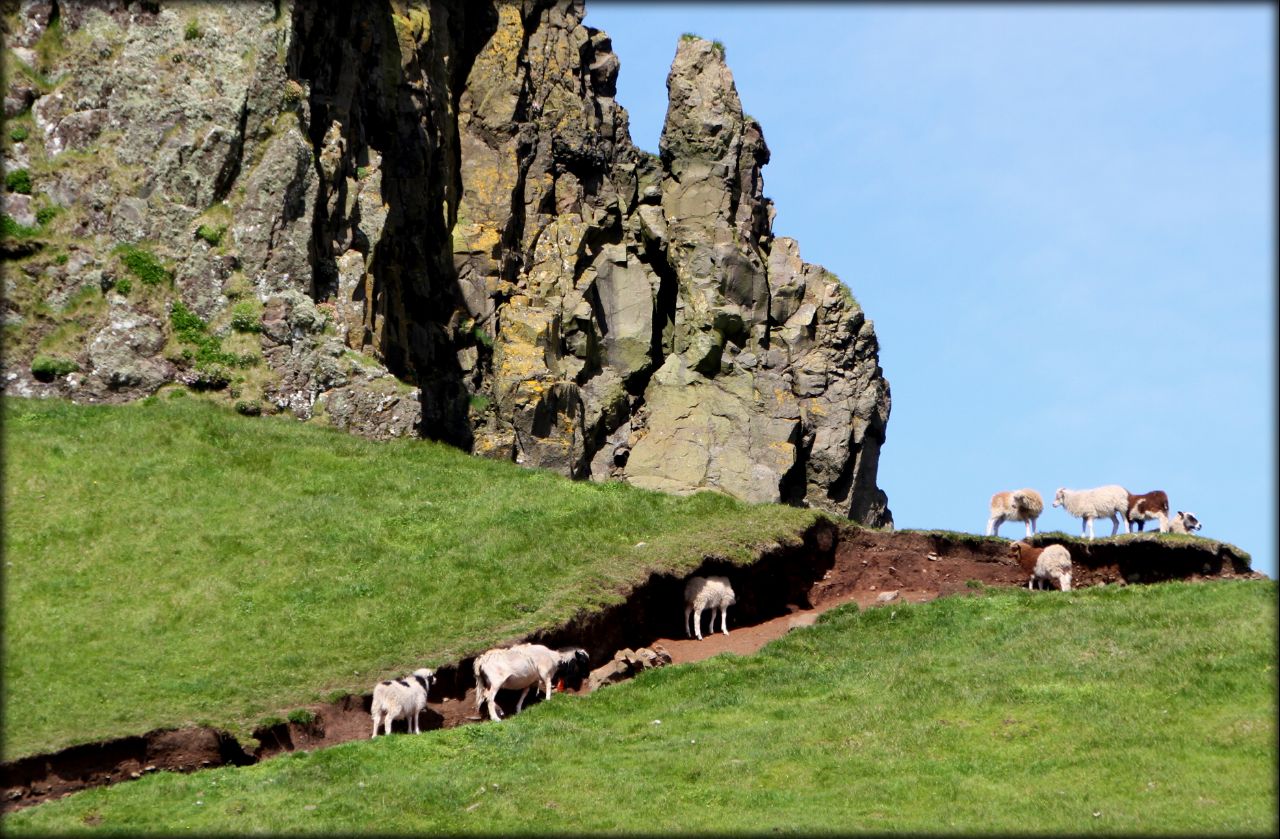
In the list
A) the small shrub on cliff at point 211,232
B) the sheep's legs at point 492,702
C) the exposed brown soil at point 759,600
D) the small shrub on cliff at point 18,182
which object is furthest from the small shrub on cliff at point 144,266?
the sheep's legs at point 492,702

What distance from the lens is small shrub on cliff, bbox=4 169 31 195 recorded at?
154 ft

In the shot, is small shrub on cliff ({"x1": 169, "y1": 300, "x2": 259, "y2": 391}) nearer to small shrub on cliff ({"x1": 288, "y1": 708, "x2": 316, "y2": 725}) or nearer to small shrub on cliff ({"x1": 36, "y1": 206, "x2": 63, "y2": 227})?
small shrub on cliff ({"x1": 36, "y1": 206, "x2": 63, "y2": 227})

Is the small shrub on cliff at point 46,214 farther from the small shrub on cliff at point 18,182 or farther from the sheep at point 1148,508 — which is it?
the sheep at point 1148,508

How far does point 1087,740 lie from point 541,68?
53.3m

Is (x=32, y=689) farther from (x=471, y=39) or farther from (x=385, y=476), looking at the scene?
(x=471, y=39)

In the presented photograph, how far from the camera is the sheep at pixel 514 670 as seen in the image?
103 ft

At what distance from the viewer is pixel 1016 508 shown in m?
46.4

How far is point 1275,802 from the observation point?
23.8 m

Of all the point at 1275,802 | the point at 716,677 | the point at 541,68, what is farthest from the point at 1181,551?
the point at 541,68

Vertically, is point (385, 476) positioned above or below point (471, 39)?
below

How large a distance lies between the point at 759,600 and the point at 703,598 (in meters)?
2.69

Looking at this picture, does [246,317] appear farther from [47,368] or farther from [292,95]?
[292,95]

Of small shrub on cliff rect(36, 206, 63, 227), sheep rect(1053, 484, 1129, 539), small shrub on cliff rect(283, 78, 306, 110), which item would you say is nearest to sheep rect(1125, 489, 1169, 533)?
sheep rect(1053, 484, 1129, 539)

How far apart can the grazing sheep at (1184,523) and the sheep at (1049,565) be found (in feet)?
15.3
